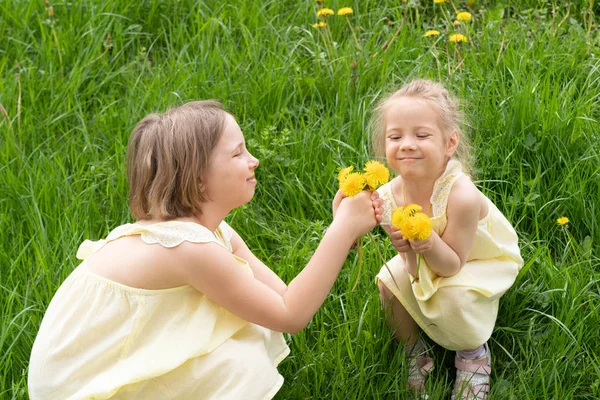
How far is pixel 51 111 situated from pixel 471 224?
2.07 metres

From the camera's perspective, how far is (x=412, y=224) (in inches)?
79.3

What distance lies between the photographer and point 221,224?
2.38 m

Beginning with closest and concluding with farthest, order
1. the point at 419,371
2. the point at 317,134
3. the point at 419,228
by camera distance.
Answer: the point at 419,228 < the point at 419,371 < the point at 317,134

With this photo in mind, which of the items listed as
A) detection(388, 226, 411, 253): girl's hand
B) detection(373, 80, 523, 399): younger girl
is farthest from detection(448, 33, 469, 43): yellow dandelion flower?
detection(388, 226, 411, 253): girl's hand

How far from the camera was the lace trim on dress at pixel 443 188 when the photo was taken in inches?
89.1

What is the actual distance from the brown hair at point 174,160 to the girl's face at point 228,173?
18 millimetres

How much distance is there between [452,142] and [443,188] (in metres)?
0.13

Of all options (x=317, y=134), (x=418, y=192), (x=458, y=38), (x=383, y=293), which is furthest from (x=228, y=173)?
(x=458, y=38)

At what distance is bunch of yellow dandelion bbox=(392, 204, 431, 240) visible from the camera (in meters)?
2.01

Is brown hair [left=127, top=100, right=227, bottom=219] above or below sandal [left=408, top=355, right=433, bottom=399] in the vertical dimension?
above

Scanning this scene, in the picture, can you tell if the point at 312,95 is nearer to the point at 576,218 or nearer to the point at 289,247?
the point at 289,247

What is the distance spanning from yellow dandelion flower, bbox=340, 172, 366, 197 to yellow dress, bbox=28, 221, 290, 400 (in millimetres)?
352

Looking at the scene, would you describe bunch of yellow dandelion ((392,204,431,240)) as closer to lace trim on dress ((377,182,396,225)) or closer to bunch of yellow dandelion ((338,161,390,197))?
bunch of yellow dandelion ((338,161,390,197))

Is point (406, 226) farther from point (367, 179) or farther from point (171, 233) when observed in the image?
point (171, 233)
